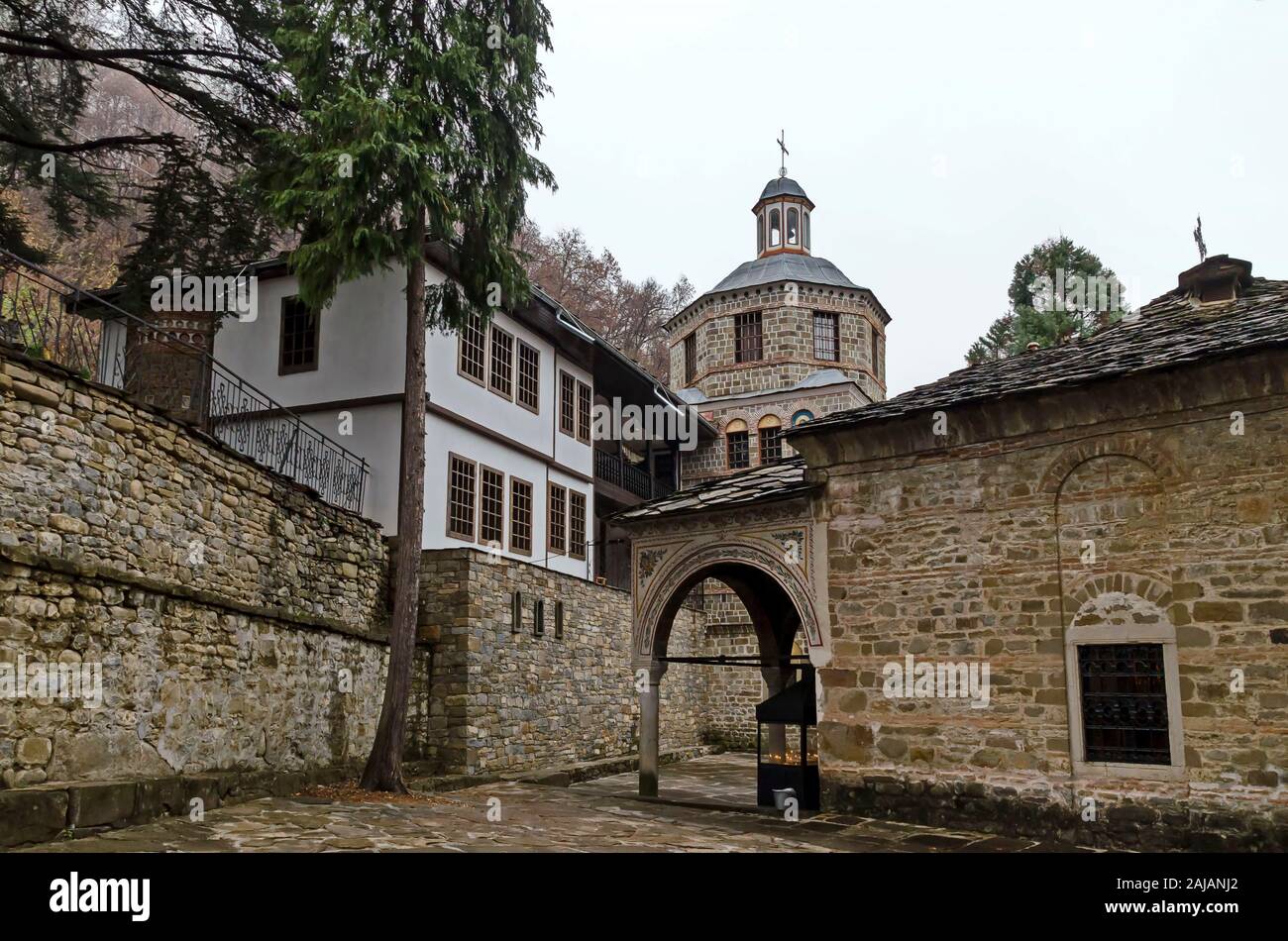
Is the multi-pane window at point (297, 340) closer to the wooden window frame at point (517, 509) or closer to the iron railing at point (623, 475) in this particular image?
the wooden window frame at point (517, 509)

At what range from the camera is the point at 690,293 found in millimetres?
47469

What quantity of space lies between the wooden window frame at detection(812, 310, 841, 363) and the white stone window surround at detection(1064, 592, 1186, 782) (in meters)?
20.0

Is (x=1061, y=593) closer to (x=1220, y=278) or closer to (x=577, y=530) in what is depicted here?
(x=1220, y=278)

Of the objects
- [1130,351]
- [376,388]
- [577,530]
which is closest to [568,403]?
[577,530]

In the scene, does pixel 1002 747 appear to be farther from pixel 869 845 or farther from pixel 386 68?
pixel 386 68

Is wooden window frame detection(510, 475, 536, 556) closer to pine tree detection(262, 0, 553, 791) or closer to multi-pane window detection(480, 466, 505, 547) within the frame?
multi-pane window detection(480, 466, 505, 547)

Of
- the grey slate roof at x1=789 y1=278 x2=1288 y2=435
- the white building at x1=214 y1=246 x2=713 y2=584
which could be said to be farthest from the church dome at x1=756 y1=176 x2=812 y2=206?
the grey slate roof at x1=789 y1=278 x2=1288 y2=435

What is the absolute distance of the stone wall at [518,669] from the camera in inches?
573

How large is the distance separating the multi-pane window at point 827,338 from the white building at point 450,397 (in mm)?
10991

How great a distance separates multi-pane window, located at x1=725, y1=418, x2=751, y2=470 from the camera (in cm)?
2836

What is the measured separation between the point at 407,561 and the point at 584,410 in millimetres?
9232

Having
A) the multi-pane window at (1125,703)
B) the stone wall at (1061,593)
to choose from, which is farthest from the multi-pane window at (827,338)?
the multi-pane window at (1125,703)

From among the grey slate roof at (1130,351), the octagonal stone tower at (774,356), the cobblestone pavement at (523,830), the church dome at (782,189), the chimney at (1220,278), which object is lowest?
the cobblestone pavement at (523,830)

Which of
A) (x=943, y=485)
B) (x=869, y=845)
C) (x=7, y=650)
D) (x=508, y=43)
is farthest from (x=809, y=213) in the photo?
(x=7, y=650)
